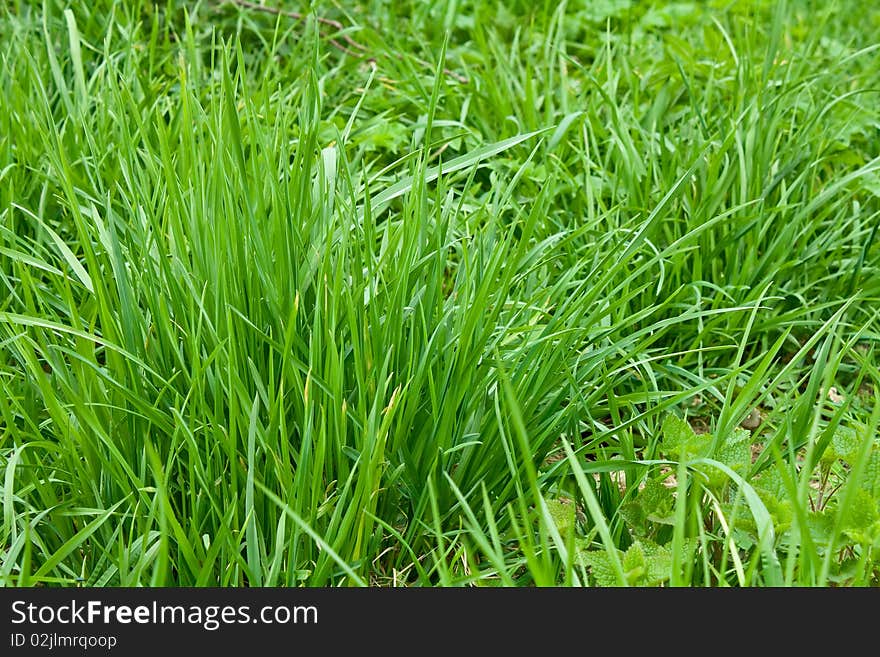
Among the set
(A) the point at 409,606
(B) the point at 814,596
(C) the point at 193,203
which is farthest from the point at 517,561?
(C) the point at 193,203

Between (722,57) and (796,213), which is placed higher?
(722,57)

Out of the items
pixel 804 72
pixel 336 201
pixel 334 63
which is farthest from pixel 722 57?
pixel 336 201

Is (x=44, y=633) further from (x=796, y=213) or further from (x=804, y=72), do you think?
(x=804, y=72)

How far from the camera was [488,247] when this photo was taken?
239 centimetres

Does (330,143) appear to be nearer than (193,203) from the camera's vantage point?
No

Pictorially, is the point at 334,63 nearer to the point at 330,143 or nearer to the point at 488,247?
the point at 330,143

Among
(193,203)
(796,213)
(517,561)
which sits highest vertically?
(193,203)

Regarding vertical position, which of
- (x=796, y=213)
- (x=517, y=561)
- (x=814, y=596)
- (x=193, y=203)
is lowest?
(x=517, y=561)

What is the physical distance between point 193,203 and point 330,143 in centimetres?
112

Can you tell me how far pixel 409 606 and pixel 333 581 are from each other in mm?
266

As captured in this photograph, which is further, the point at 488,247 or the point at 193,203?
the point at 488,247

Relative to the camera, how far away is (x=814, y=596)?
5.31 feet

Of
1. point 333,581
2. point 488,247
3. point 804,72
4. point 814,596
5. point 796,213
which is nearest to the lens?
point 814,596

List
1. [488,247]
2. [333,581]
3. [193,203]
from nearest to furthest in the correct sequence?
[333,581], [193,203], [488,247]
